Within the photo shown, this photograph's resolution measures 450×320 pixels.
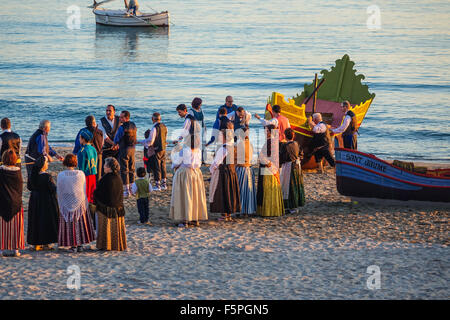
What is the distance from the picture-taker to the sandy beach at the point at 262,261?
851 cm

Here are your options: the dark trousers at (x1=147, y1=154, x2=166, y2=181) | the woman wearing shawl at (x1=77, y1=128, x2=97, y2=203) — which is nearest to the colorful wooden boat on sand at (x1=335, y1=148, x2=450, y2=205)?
the dark trousers at (x1=147, y1=154, x2=166, y2=181)

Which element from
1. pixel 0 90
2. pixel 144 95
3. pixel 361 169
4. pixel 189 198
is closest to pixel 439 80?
pixel 144 95

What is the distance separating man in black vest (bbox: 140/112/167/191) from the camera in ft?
45.0

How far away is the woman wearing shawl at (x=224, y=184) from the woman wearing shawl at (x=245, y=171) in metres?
0.13

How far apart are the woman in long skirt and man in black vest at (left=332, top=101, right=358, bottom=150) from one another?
9.80 ft

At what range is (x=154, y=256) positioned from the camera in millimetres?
9922

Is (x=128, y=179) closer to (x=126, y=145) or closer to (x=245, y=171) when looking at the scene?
(x=126, y=145)

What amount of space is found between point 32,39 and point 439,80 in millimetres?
40458

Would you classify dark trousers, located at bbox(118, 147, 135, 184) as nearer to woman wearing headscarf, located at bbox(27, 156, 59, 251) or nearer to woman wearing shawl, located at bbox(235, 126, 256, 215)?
woman wearing shawl, located at bbox(235, 126, 256, 215)

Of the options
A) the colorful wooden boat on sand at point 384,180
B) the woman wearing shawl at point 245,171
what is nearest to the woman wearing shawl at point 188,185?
the woman wearing shawl at point 245,171

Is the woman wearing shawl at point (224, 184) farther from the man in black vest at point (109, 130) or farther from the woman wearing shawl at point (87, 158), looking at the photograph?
the man in black vest at point (109, 130)

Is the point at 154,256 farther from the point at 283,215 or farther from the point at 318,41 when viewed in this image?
the point at 318,41

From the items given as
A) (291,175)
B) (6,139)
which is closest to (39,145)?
(6,139)

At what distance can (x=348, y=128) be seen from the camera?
15.3m
